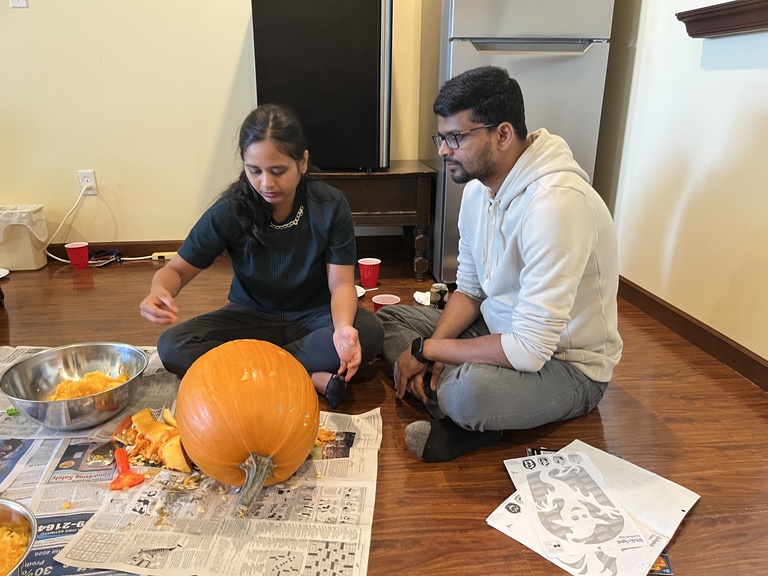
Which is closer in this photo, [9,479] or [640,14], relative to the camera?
[9,479]

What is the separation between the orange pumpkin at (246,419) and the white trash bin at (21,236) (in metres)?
1.80

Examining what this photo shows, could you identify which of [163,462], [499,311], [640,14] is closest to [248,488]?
[163,462]

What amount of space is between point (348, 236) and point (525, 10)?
3.74 ft

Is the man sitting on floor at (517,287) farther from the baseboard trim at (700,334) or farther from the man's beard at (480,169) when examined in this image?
the baseboard trim at (700,334)

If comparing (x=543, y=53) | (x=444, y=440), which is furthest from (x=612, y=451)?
(x=543, y=53)

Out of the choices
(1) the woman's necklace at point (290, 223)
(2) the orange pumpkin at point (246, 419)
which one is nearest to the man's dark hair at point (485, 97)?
(1) the woman's necklace at point (290, 223)

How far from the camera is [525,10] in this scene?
6.42 ft

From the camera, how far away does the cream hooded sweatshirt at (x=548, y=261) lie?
1.08m

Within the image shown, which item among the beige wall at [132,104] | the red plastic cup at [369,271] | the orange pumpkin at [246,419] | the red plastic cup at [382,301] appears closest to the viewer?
the orange pumpkin at [246,419]

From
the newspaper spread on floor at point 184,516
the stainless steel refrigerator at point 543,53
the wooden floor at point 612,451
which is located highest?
the stainless steel refrigerator at point 543,53

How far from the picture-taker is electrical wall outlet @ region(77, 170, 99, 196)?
2492 millimetres

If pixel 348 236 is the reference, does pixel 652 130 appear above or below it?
above

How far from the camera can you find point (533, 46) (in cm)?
202

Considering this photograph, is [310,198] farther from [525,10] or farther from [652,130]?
[652,130]
